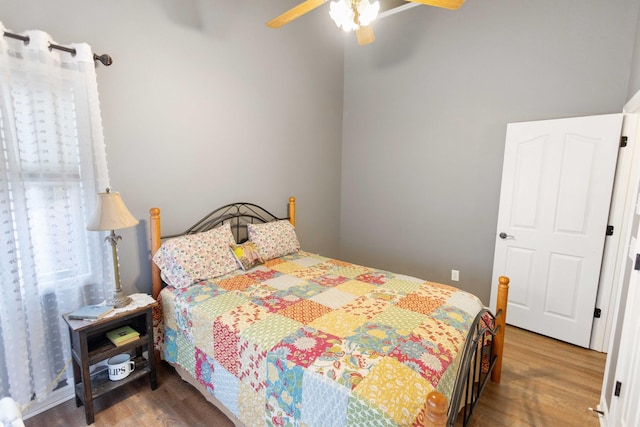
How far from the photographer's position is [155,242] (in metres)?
2.38

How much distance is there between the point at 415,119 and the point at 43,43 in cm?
320

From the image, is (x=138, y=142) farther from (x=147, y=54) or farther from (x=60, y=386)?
(x=60, y=386)

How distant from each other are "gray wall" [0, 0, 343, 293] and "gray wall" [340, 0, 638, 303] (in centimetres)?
62

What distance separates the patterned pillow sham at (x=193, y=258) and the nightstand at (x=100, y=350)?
282 millimetres

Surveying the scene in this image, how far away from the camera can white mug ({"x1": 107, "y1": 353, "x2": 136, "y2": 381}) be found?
2.05m

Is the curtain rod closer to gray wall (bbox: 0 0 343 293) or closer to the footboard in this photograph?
gray wall (bbox: 0 0 343 293)

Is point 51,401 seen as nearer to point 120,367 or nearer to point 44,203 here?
point 120,367

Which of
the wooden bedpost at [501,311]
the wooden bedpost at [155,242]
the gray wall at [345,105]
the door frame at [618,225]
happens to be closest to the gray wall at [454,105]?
the gray wall at [345,105]

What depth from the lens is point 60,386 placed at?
2.04 meters

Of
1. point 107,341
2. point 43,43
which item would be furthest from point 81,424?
point 43,43

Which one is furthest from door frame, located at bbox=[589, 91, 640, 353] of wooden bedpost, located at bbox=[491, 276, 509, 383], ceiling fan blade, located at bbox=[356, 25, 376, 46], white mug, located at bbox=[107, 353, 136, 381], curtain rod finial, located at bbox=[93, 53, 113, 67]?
curtain rod finial, located at bbox=[93, 53, 113, 67]

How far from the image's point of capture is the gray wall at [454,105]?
2635 millimetres

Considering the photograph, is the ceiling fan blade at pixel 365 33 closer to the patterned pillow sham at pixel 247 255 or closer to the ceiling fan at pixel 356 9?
the ceiling fan at pixel 356 9

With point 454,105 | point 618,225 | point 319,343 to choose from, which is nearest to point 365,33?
point 454,105
